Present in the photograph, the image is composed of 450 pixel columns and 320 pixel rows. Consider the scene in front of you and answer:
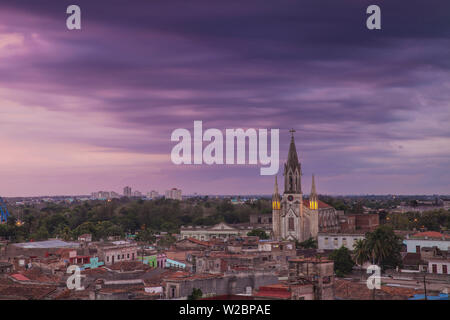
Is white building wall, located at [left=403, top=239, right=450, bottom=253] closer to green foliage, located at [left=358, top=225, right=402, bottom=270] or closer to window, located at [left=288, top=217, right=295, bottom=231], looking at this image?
green foliage, located at [left=358, top=225, right=402, bottom=270]

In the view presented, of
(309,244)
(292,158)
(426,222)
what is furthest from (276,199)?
(426,222)

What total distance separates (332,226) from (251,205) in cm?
2562

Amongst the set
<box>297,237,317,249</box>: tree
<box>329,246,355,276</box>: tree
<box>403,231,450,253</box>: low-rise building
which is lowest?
<box>297,237,317,249</box>: tree

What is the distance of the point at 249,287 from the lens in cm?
1539

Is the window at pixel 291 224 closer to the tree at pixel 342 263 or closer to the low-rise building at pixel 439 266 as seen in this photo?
the tree at pixel 342 263

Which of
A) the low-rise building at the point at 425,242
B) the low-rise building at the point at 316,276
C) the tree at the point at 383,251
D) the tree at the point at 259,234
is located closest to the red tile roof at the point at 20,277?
the low-rise building at the point at 316,276

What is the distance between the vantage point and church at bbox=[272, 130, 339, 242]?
4591cm

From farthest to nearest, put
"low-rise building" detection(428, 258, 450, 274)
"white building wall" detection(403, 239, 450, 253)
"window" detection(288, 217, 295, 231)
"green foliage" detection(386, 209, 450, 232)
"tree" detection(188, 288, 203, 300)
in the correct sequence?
"green foliage" detection(386, 209, 450, 232)
"window" detection(288, 217, 295, 231)
"white building wall" detection(403, 239, 450, 253)
"low-rise building" detection(428, 258, 450, 274)
"tree" detection(188, 288, 203, 300)

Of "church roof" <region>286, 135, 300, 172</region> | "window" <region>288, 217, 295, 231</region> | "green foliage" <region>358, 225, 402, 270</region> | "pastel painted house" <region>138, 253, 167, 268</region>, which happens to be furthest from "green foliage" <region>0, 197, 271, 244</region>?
"green foliage" <region>358, 225, 402, 270</region>

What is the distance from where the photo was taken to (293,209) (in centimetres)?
4647

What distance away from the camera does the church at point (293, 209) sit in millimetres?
45906

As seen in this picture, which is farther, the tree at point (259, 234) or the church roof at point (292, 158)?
the church roof at point (292, 158)
